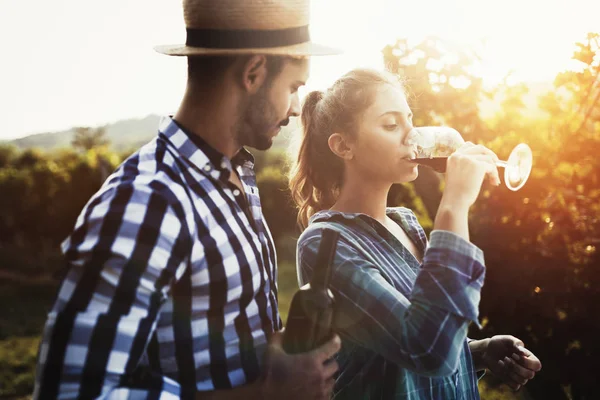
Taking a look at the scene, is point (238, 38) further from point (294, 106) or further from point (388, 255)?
point (388, 255)

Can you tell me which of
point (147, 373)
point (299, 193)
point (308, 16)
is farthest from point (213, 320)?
point (299, 193)

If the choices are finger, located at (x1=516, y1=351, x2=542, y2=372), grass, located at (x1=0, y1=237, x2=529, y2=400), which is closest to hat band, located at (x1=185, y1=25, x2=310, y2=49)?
finger, located at (x1=516, y1=351, x2=542, y2=372)

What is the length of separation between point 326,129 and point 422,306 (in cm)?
101

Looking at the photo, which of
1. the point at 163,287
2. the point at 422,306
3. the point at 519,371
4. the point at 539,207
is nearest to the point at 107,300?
the point at 163,287

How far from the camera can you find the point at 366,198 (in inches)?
95.0

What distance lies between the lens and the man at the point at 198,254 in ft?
4.05

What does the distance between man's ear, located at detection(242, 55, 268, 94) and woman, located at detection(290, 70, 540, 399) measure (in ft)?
2.17

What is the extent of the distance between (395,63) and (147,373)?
371cm

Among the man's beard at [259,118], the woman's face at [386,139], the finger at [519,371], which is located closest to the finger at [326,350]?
the man's beard at [259,118]

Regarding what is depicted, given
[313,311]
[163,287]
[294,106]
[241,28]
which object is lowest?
[313,311]

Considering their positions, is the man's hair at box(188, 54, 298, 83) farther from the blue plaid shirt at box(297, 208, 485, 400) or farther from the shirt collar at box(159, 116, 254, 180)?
the blue plaid shirt at box(297, 208, 485, 400)

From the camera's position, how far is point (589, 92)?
363 centimetres

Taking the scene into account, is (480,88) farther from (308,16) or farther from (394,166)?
(308,16)

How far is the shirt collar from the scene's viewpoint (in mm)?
1608
